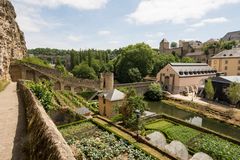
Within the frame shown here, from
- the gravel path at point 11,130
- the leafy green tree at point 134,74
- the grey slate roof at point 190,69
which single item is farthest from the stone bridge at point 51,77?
the gravel path at point 11,130

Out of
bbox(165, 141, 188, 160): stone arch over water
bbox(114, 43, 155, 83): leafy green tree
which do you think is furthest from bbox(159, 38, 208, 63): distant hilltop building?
bbox(165, 141, 188, 160): stone arch over water

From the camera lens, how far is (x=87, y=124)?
16.0 m

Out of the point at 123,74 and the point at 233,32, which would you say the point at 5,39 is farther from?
the point at 233,32

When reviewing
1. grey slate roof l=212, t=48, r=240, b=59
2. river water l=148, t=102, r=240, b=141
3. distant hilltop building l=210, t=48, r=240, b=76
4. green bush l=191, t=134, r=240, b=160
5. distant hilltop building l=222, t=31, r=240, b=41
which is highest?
distant hilltop building l=222, t=31, r=240, b=41

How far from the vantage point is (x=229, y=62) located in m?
43.8

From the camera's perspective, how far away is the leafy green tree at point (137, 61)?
44.1 m

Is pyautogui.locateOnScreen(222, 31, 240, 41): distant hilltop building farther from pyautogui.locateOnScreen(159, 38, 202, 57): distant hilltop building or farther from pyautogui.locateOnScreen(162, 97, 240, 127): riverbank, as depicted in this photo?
pyautogui.locateOnScreen(162, 97, 240, 127): riverbank

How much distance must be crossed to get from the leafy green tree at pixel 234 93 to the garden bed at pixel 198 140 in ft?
48.1

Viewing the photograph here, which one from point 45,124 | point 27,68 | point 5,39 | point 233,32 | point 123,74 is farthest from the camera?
point 233,32

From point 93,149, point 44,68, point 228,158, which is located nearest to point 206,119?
point 228,158

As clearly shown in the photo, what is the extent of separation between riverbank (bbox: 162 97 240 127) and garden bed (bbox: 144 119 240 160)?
874cm

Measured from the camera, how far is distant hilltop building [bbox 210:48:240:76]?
42438mm

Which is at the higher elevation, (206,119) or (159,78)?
(159,78)

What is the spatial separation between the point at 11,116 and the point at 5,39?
21737mm
